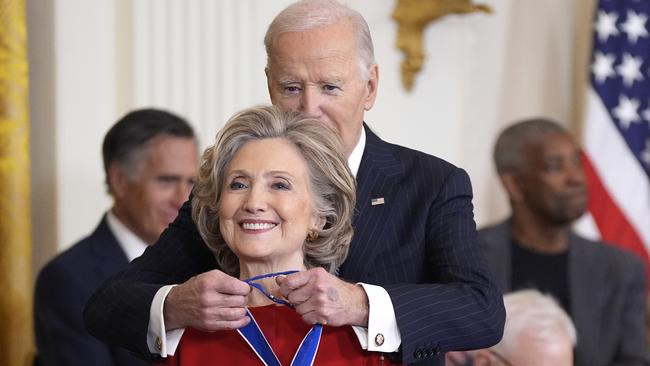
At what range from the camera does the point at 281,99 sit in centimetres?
296

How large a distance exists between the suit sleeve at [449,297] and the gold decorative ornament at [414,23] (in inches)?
147

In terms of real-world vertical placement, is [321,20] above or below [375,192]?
above

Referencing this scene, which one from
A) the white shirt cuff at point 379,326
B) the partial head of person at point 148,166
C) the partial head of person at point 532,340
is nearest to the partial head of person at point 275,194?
the white shirt cuff at point 379,326

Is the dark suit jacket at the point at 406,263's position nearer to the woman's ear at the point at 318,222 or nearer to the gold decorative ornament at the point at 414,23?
the woman's ear at the point at 318,222

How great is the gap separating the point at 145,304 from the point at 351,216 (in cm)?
50

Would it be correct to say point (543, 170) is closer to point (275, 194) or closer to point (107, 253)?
point (107, 253)

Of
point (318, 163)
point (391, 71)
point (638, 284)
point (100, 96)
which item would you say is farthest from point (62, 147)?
point (318, 163)

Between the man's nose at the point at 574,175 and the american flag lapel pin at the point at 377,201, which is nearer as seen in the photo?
the american flag lapel pin at the point at 377,201

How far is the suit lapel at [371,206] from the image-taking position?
2922 mm

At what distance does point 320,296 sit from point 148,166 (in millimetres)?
2614

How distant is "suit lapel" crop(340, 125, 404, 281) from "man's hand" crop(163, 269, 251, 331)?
0.39 meters

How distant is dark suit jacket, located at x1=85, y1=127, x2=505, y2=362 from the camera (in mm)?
2701

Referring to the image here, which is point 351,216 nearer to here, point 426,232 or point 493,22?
point 426,232

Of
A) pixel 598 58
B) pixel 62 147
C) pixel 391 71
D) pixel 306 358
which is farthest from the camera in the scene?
pixel 598 58
